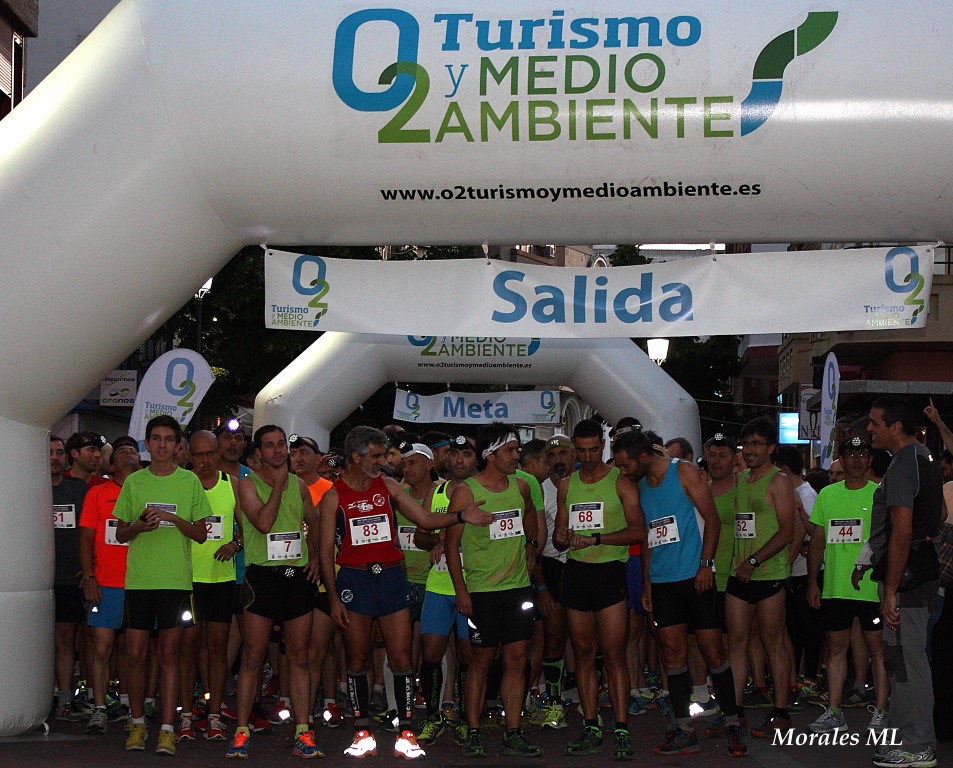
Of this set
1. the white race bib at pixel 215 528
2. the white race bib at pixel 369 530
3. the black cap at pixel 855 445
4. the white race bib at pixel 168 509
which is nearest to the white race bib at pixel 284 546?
the white race bib at pixel 369 530

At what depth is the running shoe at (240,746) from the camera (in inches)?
300

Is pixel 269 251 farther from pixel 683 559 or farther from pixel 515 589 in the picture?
pixel 683 559

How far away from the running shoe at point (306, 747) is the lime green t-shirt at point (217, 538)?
4.26 feet

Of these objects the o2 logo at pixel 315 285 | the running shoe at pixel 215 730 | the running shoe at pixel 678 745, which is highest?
the o2 logo at pixel 315 285

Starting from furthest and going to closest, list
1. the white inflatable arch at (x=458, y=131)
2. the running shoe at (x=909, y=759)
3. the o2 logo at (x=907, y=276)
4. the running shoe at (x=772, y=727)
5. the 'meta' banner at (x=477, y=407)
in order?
the 'meta' banner at (x=477, y=407) < the running shoe at (x=772, y=727) < the o2 logo at (x=907, y=276) < the running shoe at (x=909, y=759) < the white inflatable arch at (x=458, y=131)

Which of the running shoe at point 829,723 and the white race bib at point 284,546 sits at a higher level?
the white race bib at point 284,546

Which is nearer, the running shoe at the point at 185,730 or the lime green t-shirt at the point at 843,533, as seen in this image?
the running shoe at the point at 185,730

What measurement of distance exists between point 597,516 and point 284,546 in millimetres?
1894

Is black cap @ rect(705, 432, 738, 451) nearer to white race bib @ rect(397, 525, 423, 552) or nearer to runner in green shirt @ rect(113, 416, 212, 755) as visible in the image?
white race bib @ rect(397, 525, 423, 552)

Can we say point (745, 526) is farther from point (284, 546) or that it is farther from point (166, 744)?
point (166, 744)

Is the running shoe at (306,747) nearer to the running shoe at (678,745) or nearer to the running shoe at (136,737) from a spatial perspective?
the running shoe at (136,737)

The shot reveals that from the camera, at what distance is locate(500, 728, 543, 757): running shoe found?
7.73 m

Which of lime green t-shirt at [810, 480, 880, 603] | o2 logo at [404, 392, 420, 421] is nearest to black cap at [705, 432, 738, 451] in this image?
lime green t-shirt at [810, 480, 880, 603]

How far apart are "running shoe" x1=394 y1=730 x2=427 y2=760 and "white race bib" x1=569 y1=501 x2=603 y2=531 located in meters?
1.57
